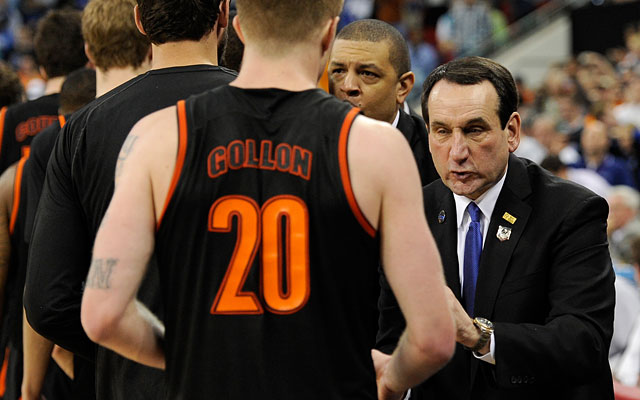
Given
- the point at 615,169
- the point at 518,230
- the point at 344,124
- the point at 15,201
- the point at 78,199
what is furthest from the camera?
the point at 615,169

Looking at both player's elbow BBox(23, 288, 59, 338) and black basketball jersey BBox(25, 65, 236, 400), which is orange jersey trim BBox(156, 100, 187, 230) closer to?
black basketball jersey BBox(25, 65, 236, 400)

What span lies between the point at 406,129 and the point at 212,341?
7.14 feet

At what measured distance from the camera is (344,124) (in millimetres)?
2104

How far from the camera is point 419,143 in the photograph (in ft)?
13.4

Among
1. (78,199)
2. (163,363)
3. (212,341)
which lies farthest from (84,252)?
(212,341)

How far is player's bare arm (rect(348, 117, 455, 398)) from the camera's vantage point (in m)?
2.06

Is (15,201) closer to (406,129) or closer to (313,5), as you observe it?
(406,129)

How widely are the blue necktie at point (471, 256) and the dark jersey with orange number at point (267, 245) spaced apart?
99 cm

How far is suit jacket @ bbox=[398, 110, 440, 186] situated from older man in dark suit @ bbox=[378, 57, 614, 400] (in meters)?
0.74

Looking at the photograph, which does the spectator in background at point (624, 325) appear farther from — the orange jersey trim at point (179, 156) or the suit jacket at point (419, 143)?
the orange jersey trim at point (179, 156)

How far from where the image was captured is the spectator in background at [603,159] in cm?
1027

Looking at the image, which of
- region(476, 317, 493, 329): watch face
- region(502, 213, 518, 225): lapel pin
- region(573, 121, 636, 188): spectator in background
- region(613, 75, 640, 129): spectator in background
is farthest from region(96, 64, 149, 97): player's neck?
region(613, 75, 640, 129): spectator in background

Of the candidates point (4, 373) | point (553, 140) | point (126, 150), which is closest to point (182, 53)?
point (126, 150)

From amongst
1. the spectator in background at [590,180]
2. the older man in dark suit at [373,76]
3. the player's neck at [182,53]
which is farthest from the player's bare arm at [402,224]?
the spectator in background at [590,180]
